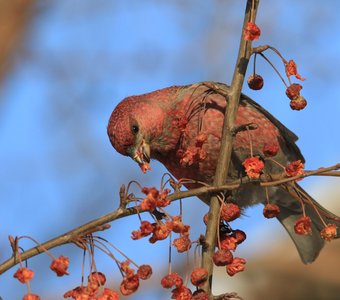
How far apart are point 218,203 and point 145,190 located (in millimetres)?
357

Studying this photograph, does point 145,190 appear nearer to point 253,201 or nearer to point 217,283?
point 253,201

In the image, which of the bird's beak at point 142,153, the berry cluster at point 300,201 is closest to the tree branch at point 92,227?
the berry cluster at point 300,201

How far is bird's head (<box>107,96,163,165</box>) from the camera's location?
473 cm

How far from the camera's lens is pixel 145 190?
282 centimetres

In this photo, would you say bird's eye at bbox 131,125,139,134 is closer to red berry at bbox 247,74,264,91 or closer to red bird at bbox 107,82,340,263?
red bird at bbox 107,82,340,263

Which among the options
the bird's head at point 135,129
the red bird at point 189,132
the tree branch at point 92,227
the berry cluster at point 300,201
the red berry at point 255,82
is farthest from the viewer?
the bird's head at point 135,129

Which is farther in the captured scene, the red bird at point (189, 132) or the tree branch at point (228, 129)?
the red bird at point (189, 132)

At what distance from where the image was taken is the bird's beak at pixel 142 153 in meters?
4.74

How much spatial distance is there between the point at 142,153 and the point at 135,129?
0.48ft

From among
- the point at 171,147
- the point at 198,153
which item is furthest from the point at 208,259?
the point at 171,147

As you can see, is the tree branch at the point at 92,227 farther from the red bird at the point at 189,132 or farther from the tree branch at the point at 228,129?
the red bird at the point at 189,132

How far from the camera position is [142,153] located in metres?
4.76

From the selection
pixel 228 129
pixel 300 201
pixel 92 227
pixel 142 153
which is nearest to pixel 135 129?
pixel 142 153

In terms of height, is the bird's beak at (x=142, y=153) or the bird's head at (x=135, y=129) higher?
the bird's head at (x=135, y=129)
